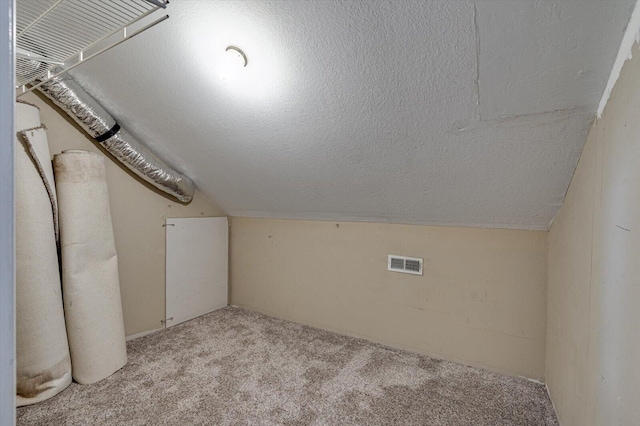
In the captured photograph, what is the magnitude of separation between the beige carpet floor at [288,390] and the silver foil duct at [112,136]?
48.4 inches

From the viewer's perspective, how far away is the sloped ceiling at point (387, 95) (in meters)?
1.00

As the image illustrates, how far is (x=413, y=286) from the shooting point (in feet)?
7.21

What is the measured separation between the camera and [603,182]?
1.02 m

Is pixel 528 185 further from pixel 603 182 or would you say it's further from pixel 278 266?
pixel 278 266

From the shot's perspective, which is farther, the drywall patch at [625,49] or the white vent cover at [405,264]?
the white vent cover at [405,264]

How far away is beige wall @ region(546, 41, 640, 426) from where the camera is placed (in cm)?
77

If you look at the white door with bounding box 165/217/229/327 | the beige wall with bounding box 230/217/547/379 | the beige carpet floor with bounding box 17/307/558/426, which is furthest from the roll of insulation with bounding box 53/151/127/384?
the beige wall with bounding box 230/217/547/379

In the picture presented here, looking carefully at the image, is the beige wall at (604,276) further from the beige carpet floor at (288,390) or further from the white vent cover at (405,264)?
the white vent cover at (405,264)

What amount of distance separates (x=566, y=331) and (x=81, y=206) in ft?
8.60

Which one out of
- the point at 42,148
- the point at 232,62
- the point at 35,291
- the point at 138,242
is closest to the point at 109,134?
the point at 42,148

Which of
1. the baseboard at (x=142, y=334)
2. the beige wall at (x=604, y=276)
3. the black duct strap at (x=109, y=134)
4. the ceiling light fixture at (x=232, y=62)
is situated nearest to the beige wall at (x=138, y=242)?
the baseboard at (x=142, y=334)

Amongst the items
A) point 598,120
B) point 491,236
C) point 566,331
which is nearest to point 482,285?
point 491,236

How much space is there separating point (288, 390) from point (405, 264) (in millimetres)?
1134

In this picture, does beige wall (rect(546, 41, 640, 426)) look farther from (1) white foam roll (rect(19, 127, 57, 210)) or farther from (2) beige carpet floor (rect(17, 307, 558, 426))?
(1) white foam roll (rect(19, 127, 57, 210))
